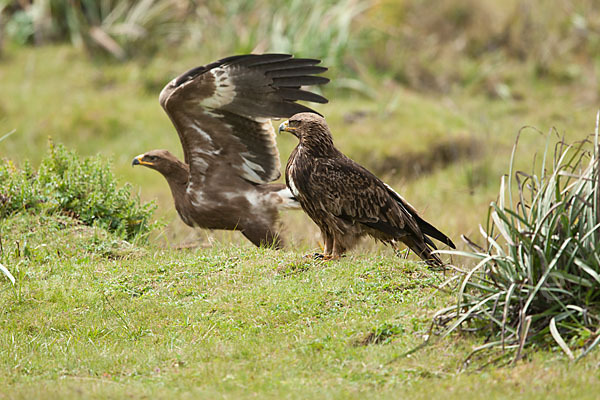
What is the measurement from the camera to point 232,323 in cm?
539

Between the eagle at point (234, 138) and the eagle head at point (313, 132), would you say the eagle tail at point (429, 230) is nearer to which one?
the eagle head at point (313, 132)

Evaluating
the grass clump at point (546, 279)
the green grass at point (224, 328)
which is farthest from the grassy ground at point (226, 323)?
the grass clump at point (546, 279)

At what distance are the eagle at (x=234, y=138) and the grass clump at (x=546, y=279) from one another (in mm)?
2878

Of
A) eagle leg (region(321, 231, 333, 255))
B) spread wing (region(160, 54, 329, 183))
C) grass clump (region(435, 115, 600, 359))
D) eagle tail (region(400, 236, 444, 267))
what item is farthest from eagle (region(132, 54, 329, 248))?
grass clump (region(435, 115, 600, 359))

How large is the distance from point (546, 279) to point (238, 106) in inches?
147

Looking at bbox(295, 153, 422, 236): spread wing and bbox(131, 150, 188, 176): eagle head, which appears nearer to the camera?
bbox(295, 153, 422, 236): spread wing

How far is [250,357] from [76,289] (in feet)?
6.04

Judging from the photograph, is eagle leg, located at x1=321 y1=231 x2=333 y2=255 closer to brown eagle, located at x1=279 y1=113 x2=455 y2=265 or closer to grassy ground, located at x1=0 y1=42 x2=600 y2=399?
brown eagle, located at x1=279 y1=113 x2=455 y2=265

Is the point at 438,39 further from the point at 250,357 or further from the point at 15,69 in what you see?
the point at 250,357

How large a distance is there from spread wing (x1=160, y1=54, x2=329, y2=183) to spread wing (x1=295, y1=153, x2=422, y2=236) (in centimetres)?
112

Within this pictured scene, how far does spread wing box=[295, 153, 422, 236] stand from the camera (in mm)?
6262

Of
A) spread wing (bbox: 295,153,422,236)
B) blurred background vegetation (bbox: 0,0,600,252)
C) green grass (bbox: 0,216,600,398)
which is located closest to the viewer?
green grass (bbox: 0,216,600,398)

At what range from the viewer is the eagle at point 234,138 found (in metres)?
7.50

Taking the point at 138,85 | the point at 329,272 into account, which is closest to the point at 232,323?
the point at 329,272
